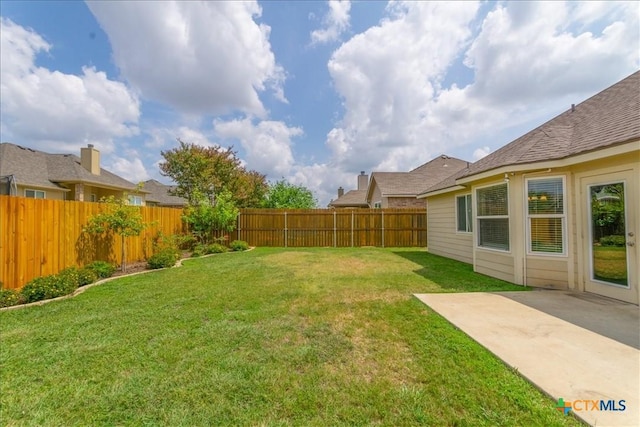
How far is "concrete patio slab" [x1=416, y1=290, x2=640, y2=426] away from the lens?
2111mm

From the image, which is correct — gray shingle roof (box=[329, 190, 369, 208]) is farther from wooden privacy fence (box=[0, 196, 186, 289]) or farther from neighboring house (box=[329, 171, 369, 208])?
wooden privacy fence (box=[0, 196, 186, 289])

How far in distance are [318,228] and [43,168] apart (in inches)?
642

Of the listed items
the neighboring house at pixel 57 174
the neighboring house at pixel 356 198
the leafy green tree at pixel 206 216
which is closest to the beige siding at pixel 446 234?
the leafy green tree at pixel 206 216

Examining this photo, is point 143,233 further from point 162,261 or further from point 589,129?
point 589,129

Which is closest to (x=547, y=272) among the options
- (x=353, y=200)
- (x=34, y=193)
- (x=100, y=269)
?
(x=100, y=269)

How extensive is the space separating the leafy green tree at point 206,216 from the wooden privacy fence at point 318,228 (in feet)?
5.33

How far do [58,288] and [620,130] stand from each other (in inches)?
415

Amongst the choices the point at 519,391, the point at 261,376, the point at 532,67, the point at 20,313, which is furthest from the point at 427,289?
the point at 532,67

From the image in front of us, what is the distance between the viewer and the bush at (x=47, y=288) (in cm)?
473

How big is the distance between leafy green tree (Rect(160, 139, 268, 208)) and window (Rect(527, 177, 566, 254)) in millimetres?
16909

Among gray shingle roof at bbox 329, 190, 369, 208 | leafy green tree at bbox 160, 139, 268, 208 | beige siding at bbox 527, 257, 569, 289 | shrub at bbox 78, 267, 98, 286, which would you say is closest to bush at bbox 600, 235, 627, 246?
beige siding at bbox 527, 257, 569, 289

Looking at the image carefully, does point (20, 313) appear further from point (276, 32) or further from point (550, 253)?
point (276, 32)

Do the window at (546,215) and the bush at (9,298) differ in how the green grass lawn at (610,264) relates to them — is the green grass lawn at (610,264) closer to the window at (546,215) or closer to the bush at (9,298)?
the window at (546,215)

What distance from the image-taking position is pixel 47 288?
4887 mm
